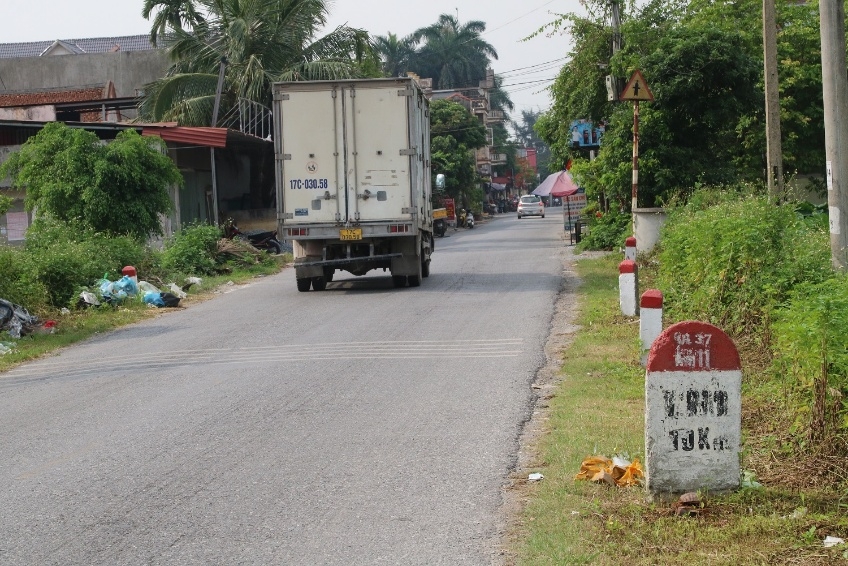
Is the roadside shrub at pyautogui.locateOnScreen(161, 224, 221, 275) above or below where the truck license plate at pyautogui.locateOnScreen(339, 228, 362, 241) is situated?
below

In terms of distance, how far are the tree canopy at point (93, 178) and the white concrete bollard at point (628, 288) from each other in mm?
12012

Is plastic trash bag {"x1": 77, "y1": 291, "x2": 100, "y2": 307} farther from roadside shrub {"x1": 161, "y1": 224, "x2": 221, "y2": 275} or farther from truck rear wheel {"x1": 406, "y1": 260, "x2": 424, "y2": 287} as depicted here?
truck rear wheel {"x1": 406, "y1": 260, "x2": 424, "y2": 287}

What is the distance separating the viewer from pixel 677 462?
19.0ft

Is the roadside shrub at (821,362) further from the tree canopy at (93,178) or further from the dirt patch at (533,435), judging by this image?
the tree canopy at (93,178)

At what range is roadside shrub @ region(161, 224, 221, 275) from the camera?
77.2 feet

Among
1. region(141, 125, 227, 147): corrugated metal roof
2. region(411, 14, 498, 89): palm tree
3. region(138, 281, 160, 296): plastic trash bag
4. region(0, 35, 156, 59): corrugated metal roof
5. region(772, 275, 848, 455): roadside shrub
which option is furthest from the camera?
region(411, 14, 498, 89): palm tree

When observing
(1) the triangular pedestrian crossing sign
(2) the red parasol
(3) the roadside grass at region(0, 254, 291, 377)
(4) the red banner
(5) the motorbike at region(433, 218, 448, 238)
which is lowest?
(3) the roadside grass at region(0, 254, 291, 377)

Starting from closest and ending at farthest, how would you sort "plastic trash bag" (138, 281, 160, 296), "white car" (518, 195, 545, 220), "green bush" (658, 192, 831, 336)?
"green bush" (658, 192, 831, 336) → "plastic trash bag" (138, 281, 160, 296) → "white car" (518, 195, 545, 220)

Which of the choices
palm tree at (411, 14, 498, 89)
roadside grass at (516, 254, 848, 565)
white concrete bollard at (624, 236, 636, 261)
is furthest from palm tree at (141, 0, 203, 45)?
Answer: palm tree at (411, 14, 498, 89)

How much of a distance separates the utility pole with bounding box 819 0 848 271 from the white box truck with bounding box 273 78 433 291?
349 inches

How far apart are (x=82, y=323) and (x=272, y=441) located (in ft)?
30.5

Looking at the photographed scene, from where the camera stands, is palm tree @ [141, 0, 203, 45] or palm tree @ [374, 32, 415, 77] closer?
palm tree @ [141, 0, 203, 45]

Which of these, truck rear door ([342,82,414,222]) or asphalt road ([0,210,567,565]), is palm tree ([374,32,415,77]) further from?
asphalt road ([0,210,567,565])

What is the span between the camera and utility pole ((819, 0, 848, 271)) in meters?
10.7
